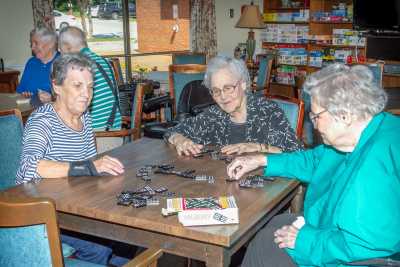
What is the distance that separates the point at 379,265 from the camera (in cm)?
148

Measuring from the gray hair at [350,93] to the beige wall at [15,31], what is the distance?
5.16 metres

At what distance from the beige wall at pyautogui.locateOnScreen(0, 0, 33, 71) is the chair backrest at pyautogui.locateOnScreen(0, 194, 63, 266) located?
513 cm

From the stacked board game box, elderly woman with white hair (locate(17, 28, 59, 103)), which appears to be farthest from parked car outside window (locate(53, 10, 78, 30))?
the stacked board game box

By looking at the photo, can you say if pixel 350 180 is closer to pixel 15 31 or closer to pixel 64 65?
pixel 64 65

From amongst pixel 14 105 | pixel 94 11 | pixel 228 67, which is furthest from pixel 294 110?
pixel 94 11

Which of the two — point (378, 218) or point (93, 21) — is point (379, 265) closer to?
point (378, 218)

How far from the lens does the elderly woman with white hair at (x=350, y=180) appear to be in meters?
1.44

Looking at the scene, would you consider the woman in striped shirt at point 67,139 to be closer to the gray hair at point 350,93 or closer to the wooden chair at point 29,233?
the wooden chair at point 29,233

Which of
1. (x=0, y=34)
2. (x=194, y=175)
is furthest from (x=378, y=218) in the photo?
(x=0, y=34)

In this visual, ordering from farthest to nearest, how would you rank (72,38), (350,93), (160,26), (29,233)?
1. (160,26)
2. (72,38)
3. (350,93)
4. (29,233)

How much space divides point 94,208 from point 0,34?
4.88 m

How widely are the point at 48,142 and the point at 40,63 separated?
2.76 meters

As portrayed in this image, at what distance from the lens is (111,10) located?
7.09m

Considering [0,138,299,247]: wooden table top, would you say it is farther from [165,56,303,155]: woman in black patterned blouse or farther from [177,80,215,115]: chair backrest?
[177,80,215,115]: chair backrest
